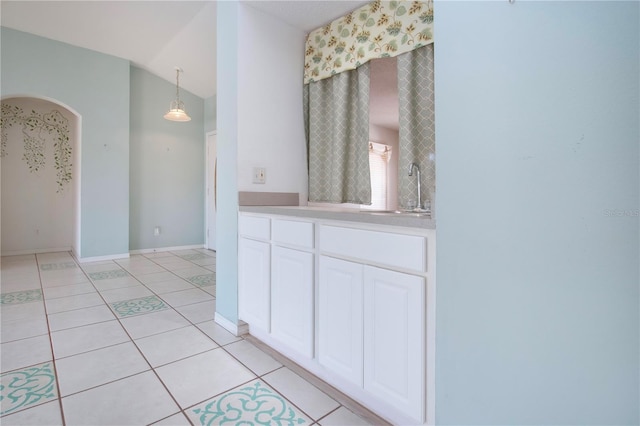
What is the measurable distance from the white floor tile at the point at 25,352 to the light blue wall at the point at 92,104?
106 inches

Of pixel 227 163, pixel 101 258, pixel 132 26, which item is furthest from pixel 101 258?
pixel 227 163

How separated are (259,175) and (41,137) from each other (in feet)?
15.7

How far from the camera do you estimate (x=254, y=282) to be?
1934mm

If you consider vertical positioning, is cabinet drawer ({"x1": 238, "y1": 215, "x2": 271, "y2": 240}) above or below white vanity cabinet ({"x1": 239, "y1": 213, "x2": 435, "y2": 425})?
above

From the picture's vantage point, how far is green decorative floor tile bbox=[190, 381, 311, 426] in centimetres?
129

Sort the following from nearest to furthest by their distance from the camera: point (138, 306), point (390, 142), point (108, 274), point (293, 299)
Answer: point (293, 299)
point (138, 306)
point (108, 274)
point (390, 142)

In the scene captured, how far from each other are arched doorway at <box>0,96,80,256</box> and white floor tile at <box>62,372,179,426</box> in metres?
3.91

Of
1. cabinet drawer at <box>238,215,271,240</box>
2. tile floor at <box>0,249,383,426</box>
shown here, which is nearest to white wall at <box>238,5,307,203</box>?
cabinet drawer at <box>238,215,271,240</box>

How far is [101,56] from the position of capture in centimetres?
425

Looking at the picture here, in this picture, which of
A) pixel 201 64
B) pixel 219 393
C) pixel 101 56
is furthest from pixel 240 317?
pixel 101 56

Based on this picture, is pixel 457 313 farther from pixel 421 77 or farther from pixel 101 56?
pixel 101 56

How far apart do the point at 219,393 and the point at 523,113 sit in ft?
5.33

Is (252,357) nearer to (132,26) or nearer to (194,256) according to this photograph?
(194,256)

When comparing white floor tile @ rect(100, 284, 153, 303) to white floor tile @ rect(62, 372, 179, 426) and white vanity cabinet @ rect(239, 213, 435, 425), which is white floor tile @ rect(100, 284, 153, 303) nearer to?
white floor tile @ rect(62, 372, 179, 426)
